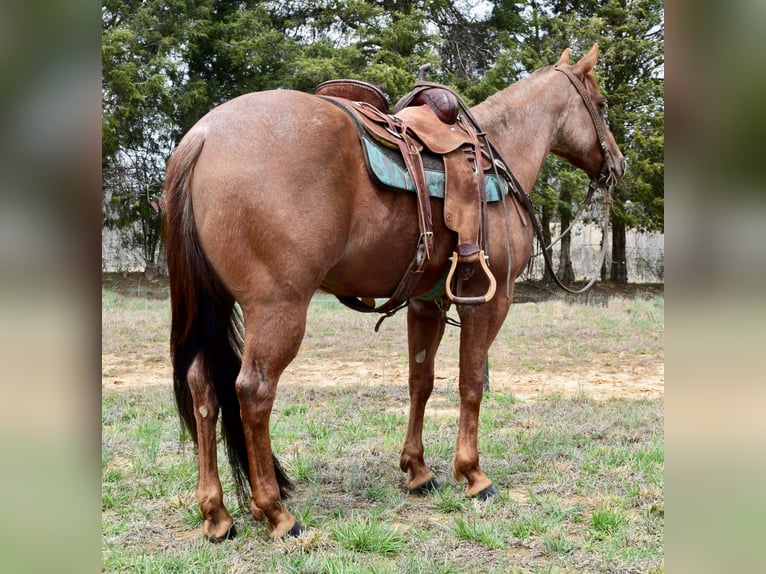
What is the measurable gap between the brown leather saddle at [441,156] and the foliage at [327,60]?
852 cm

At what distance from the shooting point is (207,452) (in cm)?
289

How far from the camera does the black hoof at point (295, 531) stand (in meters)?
2.89

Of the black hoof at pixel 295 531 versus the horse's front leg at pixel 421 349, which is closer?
the black hoof at pixel 295 531

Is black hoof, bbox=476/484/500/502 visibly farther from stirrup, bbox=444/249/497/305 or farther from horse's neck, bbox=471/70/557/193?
horse's neck, bbox=471/70/557/193

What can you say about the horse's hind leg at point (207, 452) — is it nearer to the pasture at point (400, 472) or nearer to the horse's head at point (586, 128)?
the pasture at point (400, 472)

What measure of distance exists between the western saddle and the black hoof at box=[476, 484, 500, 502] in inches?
44.0

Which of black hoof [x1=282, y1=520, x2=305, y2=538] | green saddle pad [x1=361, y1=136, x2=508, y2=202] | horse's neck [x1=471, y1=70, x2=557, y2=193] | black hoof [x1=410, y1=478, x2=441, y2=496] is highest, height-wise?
horse's neck [x1=471, y1=70, x2=557, y2=193]

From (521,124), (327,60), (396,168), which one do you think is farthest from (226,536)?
(327,60)

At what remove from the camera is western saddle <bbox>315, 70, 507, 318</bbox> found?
10.5ft

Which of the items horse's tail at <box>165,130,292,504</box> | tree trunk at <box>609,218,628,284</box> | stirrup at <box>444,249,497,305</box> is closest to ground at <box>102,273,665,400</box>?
stirrup at <box>444,249,497,305</box>

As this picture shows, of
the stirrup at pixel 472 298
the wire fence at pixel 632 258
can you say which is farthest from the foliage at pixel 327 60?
the stirrup at pixel 472 298
